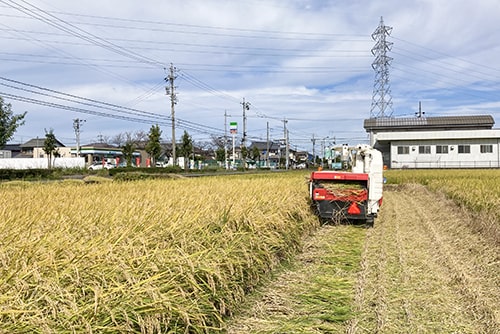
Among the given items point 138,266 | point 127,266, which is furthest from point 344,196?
point 127,266

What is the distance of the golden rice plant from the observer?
2314 mm

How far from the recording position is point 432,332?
3.38m

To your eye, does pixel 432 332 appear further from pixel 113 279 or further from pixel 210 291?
pixel 113 279

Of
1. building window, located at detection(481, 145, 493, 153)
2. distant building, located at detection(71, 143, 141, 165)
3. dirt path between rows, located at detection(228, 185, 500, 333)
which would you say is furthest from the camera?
distant building, located at detection(71, 143, 141, 165)

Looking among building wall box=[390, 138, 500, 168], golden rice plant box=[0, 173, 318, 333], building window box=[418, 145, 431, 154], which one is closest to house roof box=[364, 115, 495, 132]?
building wall box=[390, 138, 500, 168]

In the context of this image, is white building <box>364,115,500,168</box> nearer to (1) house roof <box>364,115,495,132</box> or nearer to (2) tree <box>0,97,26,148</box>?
(1) house roof <box>364,115,495,132</box>

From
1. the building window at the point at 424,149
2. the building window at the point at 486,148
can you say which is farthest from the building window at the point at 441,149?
the building window at the point at 486,148

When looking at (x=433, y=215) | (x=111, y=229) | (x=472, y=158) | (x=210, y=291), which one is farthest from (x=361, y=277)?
(x=472, y=158)

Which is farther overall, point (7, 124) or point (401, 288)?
point (7, 124)

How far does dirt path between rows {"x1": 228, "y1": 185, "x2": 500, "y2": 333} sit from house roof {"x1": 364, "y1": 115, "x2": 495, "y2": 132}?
56798mm

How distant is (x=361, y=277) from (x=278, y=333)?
74.9 inches

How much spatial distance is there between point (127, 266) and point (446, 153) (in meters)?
49.3

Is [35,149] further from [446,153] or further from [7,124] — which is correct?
[446,153]

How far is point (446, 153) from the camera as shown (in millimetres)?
45906
